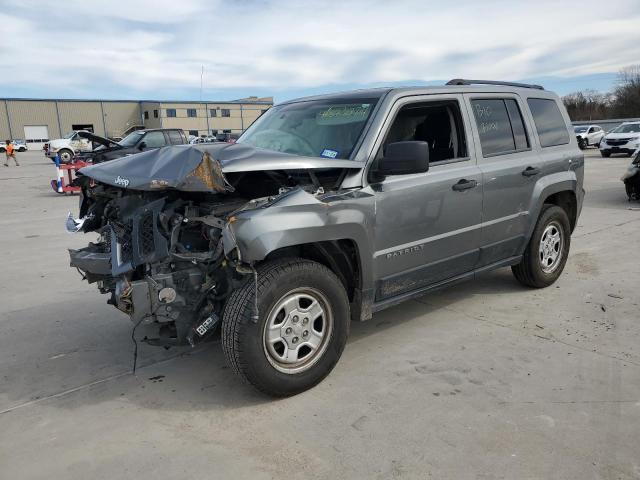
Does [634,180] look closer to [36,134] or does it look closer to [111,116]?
[111,116]

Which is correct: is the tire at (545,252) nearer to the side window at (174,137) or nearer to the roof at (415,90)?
the roof at (415,90)

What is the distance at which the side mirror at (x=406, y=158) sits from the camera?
3.42 metres

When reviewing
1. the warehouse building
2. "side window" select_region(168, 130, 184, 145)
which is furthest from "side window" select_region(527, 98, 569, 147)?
the warehouse building

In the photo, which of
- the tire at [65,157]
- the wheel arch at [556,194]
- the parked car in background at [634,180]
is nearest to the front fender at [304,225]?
the wheel arch at [556,194]

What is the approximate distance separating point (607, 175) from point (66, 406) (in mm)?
17799

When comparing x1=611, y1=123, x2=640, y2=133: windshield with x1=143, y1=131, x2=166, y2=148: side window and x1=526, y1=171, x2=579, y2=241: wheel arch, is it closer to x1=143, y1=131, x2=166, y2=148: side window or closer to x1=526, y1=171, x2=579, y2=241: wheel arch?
x1=143, y1=131, x2=166, y2=148: side window

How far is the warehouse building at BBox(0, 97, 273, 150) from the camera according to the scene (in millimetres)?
73438

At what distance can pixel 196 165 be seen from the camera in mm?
3094

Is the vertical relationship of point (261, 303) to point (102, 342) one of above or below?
above

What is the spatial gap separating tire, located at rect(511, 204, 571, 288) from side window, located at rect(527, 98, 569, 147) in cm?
68

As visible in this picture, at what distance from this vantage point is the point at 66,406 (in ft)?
11.0

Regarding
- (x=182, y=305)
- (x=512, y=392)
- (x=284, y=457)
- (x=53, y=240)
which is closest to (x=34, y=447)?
(x=182, y=305)

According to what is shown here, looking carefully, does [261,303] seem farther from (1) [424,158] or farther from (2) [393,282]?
(1) [424,158]

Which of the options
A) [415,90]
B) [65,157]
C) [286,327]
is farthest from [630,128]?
[286,327]
